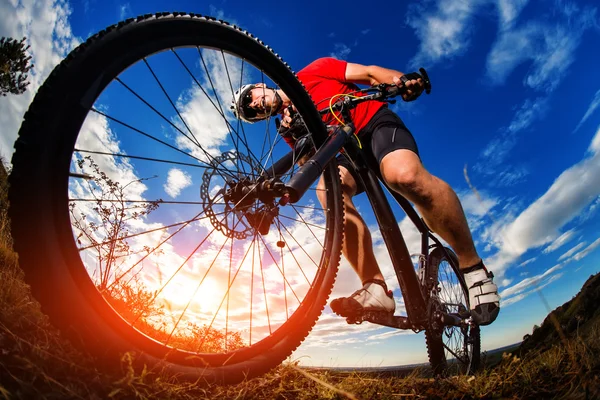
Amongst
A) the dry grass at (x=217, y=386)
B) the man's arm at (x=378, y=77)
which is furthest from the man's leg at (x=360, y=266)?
the man's arm at (x=378, y=77)

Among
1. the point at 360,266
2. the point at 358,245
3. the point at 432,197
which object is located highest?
the point at 432,197

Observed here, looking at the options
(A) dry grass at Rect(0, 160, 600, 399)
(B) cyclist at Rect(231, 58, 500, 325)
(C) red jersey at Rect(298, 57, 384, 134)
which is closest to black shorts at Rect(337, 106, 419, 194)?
(B) cyclist at Rect(231, 58, 500, 325)

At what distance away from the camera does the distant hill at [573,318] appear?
132 inches

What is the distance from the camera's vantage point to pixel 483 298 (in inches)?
97.8

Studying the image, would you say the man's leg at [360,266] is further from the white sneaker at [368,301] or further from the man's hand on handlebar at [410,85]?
the man's hand on handlebar at [410,85]

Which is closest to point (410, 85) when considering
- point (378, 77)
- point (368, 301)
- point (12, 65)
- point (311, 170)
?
point (378, 77)

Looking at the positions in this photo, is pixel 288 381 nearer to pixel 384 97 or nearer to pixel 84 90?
pixel 84 90

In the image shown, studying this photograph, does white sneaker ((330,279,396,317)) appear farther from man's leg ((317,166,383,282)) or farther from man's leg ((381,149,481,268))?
man's leg ((381,149,481,268))

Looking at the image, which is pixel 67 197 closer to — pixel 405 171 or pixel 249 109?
pixel 249 109

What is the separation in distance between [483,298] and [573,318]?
203 centimetres

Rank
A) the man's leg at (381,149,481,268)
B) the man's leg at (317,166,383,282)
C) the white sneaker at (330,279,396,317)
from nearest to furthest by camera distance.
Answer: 1. the white sneaker at (330,279,396,317)
2. the man's leg at (381,149,481,268)
3. the man's leg at (317,166,383,282)

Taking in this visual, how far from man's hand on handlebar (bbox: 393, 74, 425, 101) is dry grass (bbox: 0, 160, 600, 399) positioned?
180 centimetres

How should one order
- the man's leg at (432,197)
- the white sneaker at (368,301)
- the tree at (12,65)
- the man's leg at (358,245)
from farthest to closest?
the tree at (12,65)
the man's leg at (358,245)
the man's leg at (432,197)
the white sneaker at (368,301)

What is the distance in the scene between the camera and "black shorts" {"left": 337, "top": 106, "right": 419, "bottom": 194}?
2535mm
